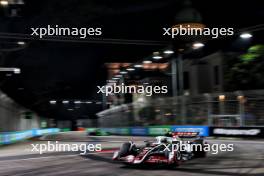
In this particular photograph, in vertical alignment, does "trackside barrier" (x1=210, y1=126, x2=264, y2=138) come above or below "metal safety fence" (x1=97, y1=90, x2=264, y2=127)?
below

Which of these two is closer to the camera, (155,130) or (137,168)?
(137,168)

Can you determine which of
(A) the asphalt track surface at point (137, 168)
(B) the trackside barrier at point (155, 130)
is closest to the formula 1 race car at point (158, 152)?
(A) the asphalt track surface at point (137, 168)

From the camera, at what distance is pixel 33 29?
64.7ft

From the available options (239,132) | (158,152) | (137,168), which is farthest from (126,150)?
(239,132)

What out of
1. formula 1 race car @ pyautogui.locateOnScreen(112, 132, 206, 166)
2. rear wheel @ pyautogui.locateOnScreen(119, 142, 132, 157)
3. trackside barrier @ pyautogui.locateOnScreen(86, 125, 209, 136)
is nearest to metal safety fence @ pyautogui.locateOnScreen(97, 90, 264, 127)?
trackside barrier @ pyautogui.locateOnScreen(86, 125, 209, 136)

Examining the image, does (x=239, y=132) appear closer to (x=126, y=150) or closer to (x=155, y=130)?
(x=155, y=130)

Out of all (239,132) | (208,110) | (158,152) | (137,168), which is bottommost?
(137,168)

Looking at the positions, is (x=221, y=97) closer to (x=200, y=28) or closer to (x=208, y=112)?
(x=208, y=112)

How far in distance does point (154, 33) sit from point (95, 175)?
17.5 metres

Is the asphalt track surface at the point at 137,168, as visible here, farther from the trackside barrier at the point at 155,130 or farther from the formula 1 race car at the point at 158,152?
the trackside barrier at the point at 155,130

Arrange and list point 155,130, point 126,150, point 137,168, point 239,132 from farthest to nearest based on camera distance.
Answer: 1. point 155,130
2. point 239,132
3. point 126,150
4. point 137,168

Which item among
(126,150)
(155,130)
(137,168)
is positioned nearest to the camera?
(137,168)

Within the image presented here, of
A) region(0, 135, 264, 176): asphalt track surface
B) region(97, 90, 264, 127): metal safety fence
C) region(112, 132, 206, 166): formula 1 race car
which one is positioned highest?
region(97, 90, 264, 127): metal safety fence

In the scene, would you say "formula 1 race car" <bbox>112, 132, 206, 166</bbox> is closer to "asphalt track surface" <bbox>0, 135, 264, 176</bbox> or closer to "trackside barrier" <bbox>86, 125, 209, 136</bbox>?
"asphalt track surface" <bbox>0, 135, 264, 176</bbox>
